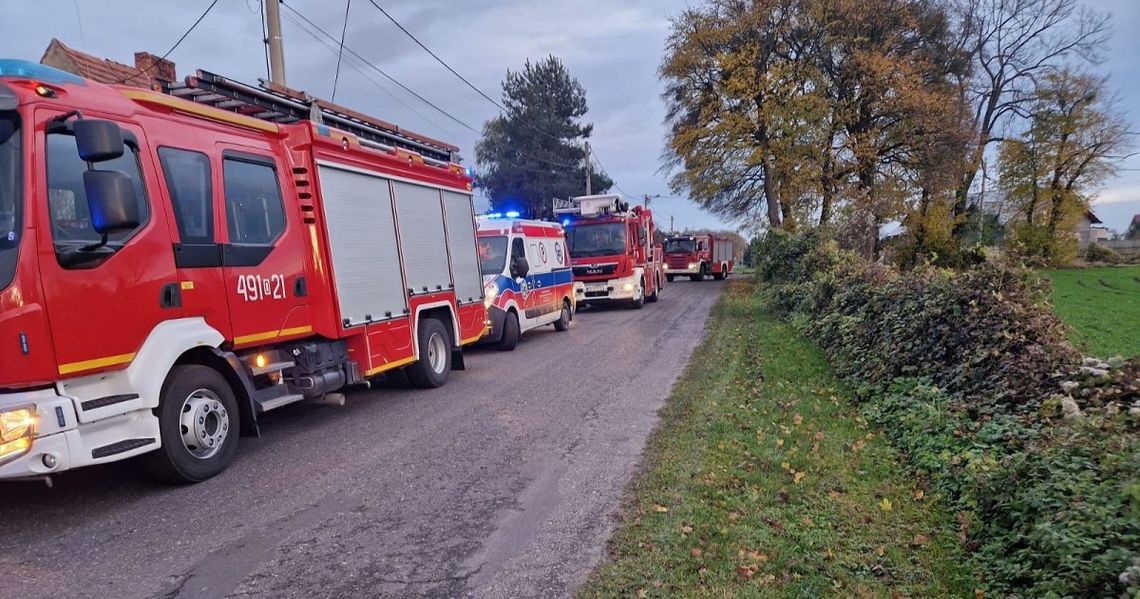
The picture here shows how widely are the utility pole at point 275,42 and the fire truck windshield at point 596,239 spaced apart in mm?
10101

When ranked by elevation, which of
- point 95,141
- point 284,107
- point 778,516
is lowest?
point 778,516

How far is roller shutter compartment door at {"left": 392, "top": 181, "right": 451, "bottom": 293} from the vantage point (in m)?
8.41

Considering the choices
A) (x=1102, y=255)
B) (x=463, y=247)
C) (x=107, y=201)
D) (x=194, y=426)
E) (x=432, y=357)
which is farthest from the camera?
(x=1102, y=255)

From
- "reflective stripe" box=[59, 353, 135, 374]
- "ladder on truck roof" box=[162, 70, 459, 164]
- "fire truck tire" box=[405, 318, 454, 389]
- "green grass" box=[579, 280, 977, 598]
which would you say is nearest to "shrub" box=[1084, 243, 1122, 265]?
"green grass" box=[579, 280, 977, 598]

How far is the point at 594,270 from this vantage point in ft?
64.8

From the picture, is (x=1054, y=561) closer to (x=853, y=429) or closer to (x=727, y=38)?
(x=853, y=429)

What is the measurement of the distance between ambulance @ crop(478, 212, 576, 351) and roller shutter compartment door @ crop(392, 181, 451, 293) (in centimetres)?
200

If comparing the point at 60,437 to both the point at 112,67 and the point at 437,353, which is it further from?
the point at 112,67

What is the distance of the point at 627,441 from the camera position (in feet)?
20.8

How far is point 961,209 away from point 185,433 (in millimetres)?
39521

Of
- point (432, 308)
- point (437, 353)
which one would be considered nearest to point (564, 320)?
point (437, 353)

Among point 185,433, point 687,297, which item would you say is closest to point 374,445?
point 185,433

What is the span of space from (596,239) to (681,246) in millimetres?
19813

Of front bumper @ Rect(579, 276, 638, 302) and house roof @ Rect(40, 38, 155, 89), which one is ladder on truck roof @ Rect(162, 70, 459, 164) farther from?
front bumper @ Rect(579, 276, 638, 302)
